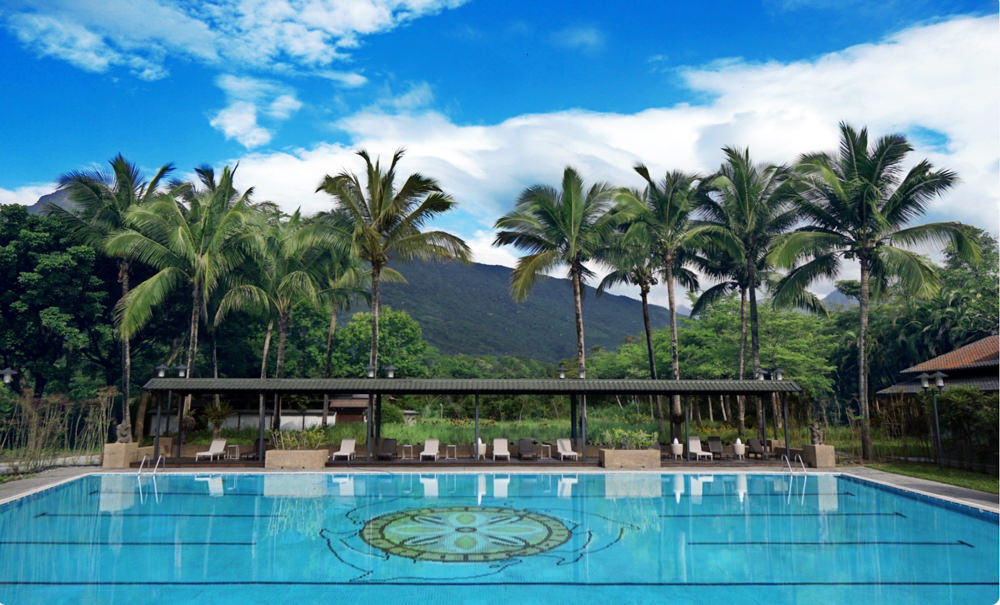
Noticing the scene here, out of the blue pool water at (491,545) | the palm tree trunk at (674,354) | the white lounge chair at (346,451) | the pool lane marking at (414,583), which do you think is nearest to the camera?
the blue pool water at (491,545)

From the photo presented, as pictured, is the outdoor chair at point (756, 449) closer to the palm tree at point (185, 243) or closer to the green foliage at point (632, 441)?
the green foliage at point (632, 441)

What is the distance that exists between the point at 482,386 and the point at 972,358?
1700 cm

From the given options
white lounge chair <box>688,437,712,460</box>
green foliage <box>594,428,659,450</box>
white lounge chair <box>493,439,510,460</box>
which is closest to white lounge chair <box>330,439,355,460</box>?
white lounge chair <box>493,439,510,460</box>

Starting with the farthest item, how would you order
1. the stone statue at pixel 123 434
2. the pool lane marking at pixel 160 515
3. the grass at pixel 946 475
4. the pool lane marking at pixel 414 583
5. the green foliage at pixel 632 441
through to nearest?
the green foliage at pixel 632 441, the stone statue at pixel 123 434, the grass at pixel 946 475, the pool lane marking at pixel 160 515, the pool lane marking at pixel 414 583

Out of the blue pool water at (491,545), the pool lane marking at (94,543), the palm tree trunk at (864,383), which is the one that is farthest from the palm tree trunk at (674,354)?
the pool lane marking at (94,543)

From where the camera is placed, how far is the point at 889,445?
1862 centimetres

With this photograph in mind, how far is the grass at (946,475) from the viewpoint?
13.4 m

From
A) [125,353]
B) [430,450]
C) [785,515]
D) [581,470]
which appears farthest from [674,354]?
[125,353]

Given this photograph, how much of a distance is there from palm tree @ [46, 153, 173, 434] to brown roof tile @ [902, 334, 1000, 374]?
95.7 ft

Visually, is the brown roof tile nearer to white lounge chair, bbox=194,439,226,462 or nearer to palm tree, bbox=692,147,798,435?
palm tree, bbox=692,147,798,435

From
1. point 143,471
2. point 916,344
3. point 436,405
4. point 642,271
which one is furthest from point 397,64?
point 916,344

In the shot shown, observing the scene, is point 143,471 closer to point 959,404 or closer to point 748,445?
point 748,445

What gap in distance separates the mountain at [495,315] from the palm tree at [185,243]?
71.1 meters

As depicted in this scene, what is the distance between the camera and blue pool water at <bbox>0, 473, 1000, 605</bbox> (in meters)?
6.88
